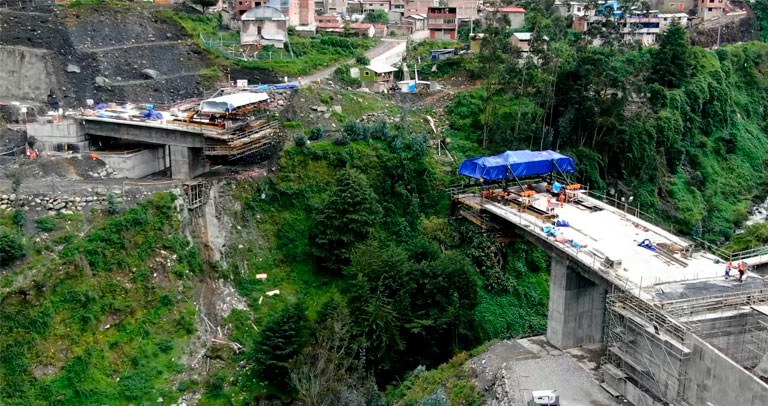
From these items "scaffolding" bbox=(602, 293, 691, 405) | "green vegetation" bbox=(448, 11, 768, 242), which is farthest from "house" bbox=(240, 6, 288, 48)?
"scaffolding" bbox=(602, 293, 691, 405)

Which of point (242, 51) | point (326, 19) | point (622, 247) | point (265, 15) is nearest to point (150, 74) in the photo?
point (242, 51)

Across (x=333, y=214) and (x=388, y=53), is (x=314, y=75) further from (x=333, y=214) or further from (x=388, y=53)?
(x=333, y=214)

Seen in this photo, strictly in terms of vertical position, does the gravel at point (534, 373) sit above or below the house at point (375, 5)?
below

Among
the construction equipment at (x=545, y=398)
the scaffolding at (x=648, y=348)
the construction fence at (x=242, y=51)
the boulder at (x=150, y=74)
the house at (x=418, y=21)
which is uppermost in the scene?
the house at (x=418, y=21)

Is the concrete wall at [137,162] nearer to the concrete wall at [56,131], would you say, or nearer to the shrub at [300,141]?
the concrete wall at [56,131]

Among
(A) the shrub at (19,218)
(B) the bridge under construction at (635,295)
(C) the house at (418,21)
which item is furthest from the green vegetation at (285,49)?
(A) the shrub at (19,218)

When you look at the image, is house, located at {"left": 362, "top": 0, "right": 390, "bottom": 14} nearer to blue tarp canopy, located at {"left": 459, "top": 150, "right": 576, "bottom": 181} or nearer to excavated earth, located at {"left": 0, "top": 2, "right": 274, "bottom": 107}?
excavated earth, located at {"left": 0, "top": 2, "right": 274, "bottom": 107}

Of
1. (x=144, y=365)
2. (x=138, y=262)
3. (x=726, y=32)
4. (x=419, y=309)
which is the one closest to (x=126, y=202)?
(x=138, y=262)
